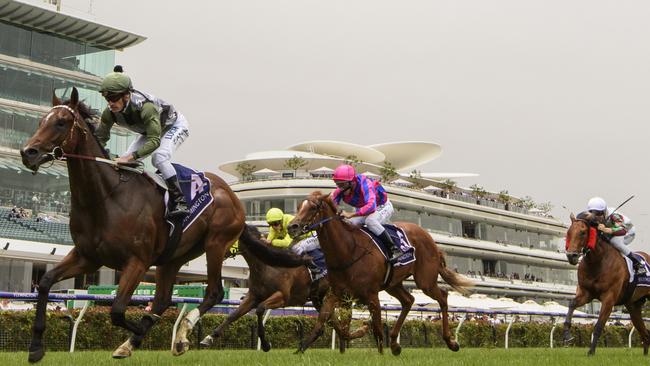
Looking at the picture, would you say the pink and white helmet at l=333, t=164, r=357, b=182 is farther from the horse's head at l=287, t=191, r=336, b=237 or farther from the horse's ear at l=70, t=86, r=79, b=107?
the horse's ear at l=70, t=86, r=79, b=107

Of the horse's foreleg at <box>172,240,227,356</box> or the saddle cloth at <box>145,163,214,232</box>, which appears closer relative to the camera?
the horse's foreleg at <box>172,240,227,356</box>

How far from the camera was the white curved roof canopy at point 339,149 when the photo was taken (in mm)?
81625

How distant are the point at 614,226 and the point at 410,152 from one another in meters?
85.9

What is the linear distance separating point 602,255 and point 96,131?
7.11 meters

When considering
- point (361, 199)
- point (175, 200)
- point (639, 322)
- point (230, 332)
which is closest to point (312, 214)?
point (361, 199)

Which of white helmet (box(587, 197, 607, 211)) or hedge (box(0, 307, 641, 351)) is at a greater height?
white helmet (box(587, 197, 607, 211))

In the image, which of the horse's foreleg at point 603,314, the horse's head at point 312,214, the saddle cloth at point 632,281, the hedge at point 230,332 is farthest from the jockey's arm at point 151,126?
the saddle cloth at point 632,281

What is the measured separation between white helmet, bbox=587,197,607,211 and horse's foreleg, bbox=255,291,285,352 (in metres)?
4.50

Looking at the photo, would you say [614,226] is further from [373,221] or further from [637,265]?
[373,221]

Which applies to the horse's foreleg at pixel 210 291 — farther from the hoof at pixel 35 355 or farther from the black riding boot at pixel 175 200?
the hoof at pixel 35 355

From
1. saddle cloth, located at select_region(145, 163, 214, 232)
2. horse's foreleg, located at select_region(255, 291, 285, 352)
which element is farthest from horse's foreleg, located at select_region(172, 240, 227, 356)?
horse's foreleg, located at select_region(255, 291, 285, 352)

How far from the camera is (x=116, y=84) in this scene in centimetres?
652

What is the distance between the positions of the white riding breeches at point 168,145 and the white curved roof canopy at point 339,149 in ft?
240

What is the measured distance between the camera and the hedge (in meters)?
11.2
